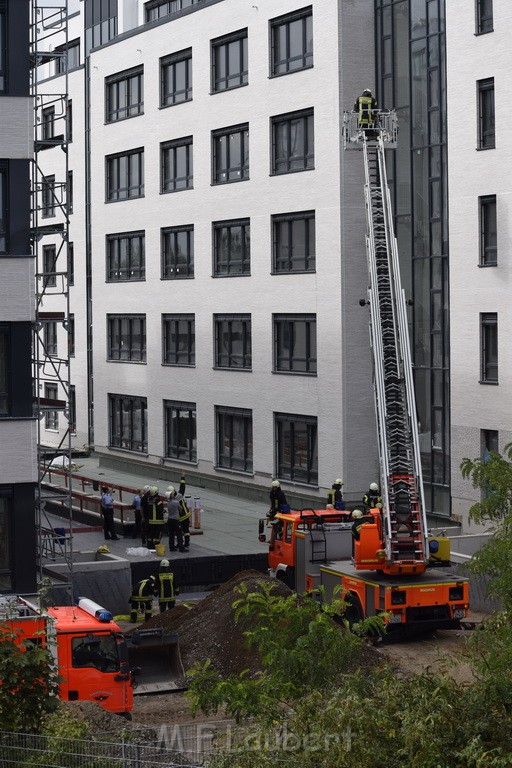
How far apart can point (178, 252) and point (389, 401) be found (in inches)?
1067

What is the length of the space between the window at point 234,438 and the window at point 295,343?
9.85 ft

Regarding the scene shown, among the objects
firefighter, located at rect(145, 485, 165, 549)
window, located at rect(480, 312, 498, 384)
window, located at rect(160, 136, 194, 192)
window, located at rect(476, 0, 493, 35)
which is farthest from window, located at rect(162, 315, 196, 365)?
window, located at rect(476, 0, 493, 35)

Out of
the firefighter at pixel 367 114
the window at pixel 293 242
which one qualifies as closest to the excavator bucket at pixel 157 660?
the firefighter at pixel 367 114

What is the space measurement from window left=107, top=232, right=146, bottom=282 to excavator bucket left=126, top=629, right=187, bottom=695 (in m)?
33.8

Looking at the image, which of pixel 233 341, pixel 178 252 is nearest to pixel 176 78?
pixel 178 252

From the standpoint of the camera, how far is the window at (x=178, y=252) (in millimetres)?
53031

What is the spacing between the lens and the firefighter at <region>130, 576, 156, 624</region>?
2825cm

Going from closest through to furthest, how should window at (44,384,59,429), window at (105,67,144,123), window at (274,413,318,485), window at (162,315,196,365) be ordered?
Result: window at (274,413,318,485) → window at (162,315,196,365) → window at (105,67,144,123) → window at (44,384,59,429)

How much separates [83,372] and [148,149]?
12.8m

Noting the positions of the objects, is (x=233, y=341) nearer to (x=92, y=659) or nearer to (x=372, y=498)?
(x=372, y=498)

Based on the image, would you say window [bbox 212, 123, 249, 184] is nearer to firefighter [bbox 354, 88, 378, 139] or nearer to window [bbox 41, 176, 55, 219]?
window [bbox 41, 176, 55, 219]

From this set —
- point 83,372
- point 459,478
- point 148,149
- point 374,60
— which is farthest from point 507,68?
point 83,372

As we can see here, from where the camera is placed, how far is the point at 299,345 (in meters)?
46.2

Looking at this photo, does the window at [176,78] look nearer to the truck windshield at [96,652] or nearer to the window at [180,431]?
the window at [180,431]
